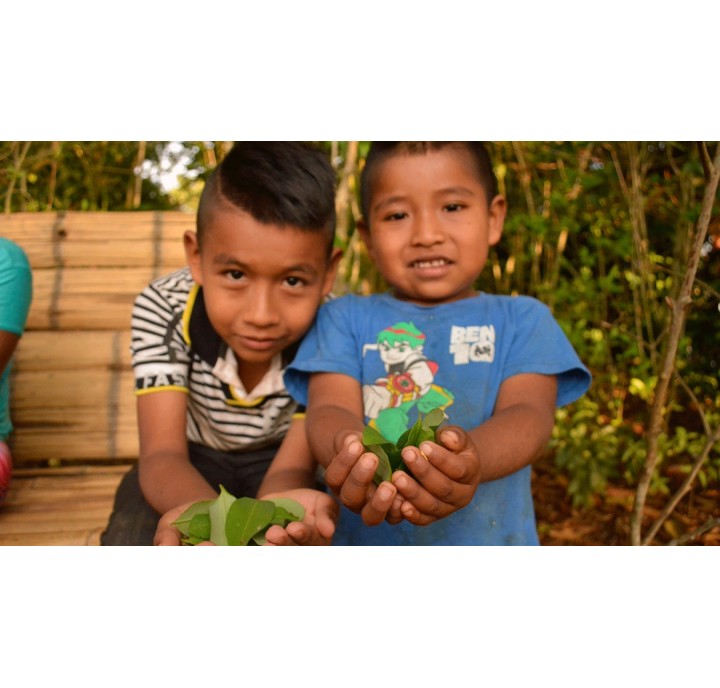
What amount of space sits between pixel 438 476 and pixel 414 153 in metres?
0.64

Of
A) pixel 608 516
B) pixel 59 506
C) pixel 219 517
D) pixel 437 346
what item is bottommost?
pixel 608 516

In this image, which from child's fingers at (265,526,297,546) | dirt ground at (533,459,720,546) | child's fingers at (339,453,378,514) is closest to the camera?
child's fingers at (339,453,378,514)

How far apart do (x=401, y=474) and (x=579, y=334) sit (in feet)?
5.81

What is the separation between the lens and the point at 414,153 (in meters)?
1.37

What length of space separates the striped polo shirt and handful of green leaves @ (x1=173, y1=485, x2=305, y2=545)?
1.13ft

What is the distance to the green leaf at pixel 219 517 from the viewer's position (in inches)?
43.2

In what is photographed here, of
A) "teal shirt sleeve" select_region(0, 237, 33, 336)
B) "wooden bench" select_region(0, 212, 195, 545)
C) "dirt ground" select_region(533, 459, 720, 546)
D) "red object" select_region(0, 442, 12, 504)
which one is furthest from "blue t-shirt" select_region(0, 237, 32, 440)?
"dirt ground" select_region(533, 459, 720, 546)

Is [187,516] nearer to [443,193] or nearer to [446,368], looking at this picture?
[446,368]

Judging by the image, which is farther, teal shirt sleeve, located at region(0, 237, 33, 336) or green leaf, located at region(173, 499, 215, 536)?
teal shirt sleeve, located at region(0, 237, 33, 336)

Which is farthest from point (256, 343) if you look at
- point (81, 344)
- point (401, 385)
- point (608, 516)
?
point (608, 516)

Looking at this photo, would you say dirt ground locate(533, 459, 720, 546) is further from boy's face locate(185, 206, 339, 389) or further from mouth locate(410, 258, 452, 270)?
boy's face locate(185, 206, 339, 389)

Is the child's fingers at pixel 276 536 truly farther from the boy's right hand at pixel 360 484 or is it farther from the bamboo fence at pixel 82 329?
the bamboo fence at pixel 82 329

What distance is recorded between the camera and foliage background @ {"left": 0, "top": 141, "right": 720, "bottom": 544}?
2.22m

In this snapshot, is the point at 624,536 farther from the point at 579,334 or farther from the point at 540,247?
the point at 540,247
